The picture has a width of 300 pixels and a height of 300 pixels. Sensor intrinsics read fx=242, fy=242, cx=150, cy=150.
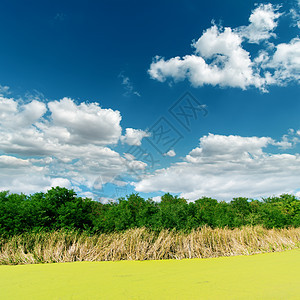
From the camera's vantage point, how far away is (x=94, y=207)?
15070 millimetres

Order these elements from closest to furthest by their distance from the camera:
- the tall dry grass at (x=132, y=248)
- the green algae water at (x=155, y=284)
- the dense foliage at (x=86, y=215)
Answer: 1. the green algae water at (x=155, y=284)
2. the tall dry grass at (x=132, y=248)
3. the dense foliage at (x=86, y=215)

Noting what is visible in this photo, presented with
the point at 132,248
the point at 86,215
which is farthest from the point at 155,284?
the point at 86,215

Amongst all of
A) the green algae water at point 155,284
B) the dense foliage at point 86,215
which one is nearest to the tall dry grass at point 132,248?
the green algae water at point 155,284

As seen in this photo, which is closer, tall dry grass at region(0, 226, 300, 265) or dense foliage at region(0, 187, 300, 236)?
tall dry grass at region(0, 226, 300, 265)

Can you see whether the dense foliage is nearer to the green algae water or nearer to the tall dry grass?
the tall dry grass

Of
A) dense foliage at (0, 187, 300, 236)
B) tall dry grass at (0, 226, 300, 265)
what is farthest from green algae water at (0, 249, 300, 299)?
dense foliage at (0, 187, 300, 236)

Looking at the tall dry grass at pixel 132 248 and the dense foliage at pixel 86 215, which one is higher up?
the dense foliage at pixel 86 215

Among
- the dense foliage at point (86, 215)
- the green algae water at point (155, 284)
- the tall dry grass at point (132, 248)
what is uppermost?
the dense foliage at point (86, 215)

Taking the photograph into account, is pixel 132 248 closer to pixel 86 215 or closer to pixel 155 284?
pixel 155 284

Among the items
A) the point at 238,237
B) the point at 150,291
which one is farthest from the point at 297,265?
the point at 150,291

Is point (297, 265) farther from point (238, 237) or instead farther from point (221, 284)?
point (238, 237)

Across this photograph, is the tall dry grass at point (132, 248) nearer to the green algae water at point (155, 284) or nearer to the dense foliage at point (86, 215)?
the green algae water at point (155, 284)

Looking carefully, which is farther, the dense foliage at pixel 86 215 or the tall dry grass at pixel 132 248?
the dense foliage at pixel 86 215

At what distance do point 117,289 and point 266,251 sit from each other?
699cm
